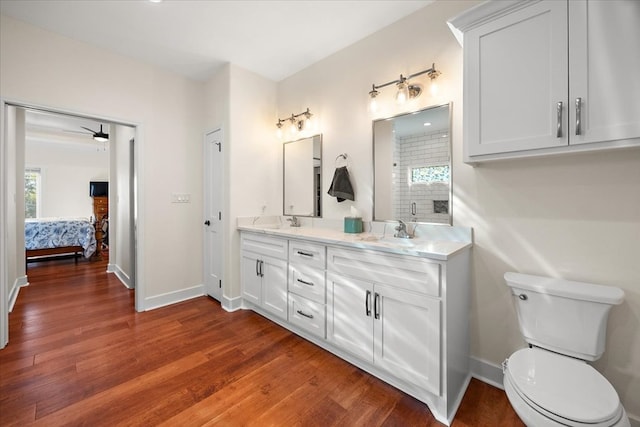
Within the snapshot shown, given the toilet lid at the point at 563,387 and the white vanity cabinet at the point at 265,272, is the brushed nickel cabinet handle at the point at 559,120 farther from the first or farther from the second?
the white vanity cabinet at the point at 265,272

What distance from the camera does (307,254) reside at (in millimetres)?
2166

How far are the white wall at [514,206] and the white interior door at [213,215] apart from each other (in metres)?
1.56

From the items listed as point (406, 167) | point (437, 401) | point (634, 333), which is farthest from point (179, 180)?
point (634, 333)

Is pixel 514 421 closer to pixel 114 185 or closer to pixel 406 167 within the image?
pixel 406 167

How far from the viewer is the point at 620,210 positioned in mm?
1374

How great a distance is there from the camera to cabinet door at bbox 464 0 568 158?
4.33 ft

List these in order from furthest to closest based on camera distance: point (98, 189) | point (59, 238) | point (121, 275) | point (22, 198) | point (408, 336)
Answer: point (98, 189) → point (59, 238) → point (121, 275) → point (22, 198) → point (408, 336)

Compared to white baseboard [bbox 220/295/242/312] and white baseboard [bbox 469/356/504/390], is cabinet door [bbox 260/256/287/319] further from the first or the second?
white baseboard [bbox 469/356/504/390]

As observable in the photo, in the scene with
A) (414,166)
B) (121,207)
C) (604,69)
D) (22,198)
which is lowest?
(121,207)

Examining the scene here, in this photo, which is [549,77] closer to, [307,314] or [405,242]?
[405,242]

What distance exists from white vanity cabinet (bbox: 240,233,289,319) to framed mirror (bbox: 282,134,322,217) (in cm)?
60

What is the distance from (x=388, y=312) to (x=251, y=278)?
5.25 feet

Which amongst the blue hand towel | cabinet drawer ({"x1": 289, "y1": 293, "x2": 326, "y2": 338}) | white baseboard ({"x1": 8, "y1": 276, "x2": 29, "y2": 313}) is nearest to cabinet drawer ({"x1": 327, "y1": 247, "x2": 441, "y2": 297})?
cabinet drawer ({"x1": 289, "y1": 293, "x2": 326, "y2": 338})

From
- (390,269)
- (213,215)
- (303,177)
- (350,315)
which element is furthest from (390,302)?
(213,215)
